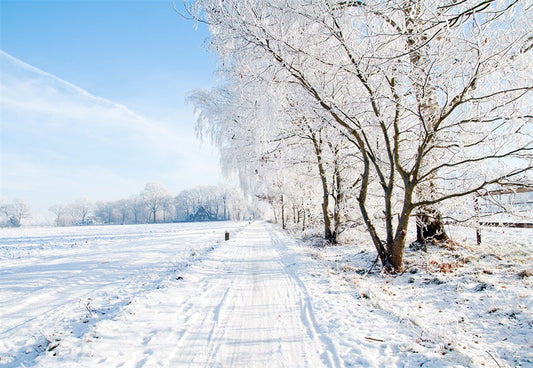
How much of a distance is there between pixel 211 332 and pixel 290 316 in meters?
1.19

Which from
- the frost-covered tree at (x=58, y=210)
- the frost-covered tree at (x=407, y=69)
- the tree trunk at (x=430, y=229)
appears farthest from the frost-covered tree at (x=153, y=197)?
the frost-covered tree at (x=407, y=69)

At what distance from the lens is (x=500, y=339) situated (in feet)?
10.8

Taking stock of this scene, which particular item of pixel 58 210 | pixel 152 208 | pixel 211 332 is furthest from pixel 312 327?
pixel 58 210

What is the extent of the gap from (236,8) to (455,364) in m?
6.05

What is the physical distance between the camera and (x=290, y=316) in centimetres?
→ 397

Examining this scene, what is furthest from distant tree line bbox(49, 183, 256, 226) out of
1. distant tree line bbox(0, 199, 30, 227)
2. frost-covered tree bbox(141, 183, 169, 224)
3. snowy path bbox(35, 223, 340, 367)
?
snowy path bbox(35, 223, 340, 367)

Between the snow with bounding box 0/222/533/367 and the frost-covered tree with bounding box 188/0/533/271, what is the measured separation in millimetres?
1671

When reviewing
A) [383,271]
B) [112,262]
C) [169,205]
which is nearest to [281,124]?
[383,271]

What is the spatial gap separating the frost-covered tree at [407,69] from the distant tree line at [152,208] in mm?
95371

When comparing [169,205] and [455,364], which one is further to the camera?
[169,205]

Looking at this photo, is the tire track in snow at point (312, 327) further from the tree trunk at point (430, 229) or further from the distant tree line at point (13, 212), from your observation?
the distant tree line at point (13, 212)

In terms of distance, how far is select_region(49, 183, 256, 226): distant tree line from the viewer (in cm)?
10312

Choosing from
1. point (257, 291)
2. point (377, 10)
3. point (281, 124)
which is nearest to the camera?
point (377, 10)

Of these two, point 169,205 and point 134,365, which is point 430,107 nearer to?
point 134,365
